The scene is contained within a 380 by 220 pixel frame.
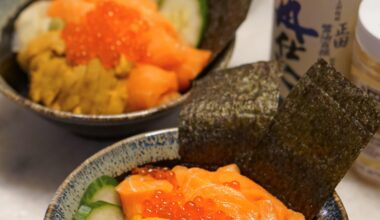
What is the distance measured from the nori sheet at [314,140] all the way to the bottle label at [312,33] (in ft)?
0.76

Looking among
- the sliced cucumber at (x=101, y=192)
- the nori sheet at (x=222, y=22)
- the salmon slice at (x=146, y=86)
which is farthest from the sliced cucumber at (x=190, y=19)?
the sliced cucumber at (x=101, y=192)

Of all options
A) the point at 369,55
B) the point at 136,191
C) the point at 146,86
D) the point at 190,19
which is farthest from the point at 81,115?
the point at 369,55

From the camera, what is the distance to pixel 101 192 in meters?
1.06

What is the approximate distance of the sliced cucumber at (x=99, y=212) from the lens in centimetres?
101

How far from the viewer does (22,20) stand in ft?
4.77

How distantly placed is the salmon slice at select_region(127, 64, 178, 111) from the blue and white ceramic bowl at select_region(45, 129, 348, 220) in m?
0.16

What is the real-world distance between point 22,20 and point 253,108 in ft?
2.13

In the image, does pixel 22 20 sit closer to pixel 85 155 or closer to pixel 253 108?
pixel 85 155

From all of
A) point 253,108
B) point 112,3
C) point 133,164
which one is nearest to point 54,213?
point 133,164

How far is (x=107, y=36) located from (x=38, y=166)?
32cm

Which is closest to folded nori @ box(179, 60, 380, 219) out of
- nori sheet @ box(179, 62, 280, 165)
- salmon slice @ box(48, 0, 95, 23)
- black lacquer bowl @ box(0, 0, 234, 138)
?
nori sheet @ box(179, 62, 280, 165)

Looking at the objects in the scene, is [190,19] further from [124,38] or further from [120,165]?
[120,165]

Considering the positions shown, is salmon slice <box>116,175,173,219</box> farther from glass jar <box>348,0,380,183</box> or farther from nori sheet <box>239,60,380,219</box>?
glass jar <box>348,0,380,183</box>

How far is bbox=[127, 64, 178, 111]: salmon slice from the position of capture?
1.28 metres
